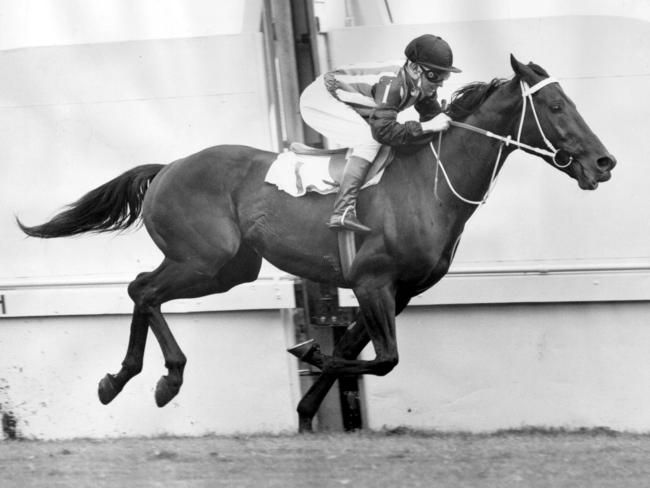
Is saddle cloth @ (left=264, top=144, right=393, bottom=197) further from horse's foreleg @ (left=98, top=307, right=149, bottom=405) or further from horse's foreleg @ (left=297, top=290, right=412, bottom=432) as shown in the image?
horse's foreleg @ (left=98, top=307, right=149, bottom=405)

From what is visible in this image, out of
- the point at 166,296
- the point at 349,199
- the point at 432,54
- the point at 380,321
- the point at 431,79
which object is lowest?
the point at 380,321

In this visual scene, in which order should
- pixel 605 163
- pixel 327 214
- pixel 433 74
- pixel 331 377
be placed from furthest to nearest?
pixel 331 377, pixel 327 214, pixel 433 74, pixel 605 163

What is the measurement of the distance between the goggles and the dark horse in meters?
0.22

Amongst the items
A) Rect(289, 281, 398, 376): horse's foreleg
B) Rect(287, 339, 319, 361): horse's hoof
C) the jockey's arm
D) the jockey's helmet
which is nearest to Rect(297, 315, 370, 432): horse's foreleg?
Rect(287, 339, 319, 361): horse's hoof

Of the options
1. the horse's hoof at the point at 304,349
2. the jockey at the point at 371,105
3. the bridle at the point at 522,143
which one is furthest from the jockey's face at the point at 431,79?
the horse's hoof at the point at 304,349

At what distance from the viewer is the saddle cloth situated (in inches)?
263

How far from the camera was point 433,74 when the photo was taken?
21.4 ft

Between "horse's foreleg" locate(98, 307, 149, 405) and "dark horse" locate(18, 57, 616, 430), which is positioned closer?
"dark horse" locate(18, 57, 616, 430)

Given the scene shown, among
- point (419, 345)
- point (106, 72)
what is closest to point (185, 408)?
point (419, 345)

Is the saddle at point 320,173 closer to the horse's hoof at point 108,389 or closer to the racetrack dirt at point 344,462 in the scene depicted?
the racetrack dirt at point 344,462

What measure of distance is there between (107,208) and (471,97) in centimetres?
234

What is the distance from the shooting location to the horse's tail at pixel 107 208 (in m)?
7.31

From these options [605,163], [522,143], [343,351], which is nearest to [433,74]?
[522,143]

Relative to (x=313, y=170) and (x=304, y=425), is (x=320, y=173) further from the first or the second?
(x=304, y=425)
